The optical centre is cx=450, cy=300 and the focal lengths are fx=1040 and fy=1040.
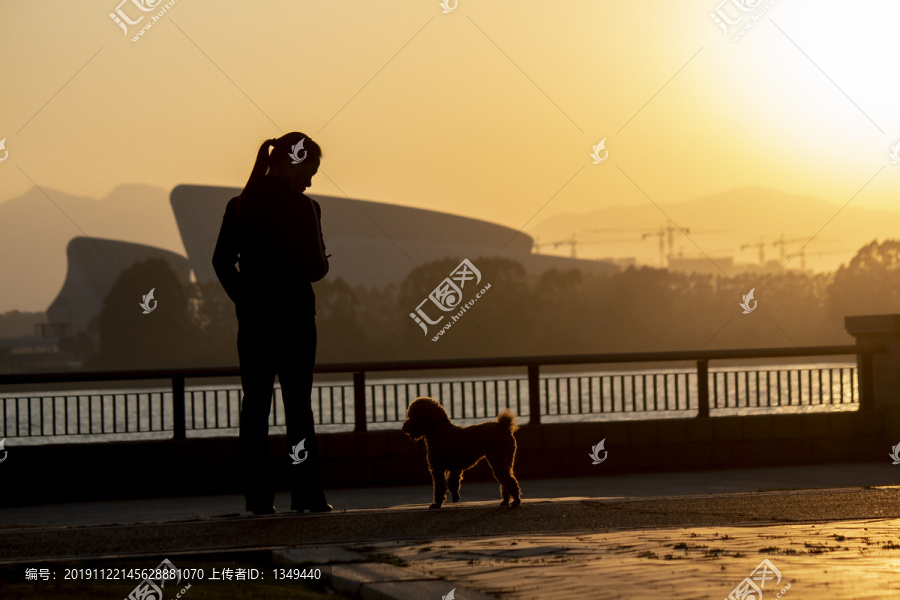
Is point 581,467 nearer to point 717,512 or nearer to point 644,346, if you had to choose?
point 717,512

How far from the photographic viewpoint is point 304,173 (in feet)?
19.4

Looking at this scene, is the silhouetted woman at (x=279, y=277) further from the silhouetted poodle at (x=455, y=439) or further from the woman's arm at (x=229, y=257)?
the silhouetted poodle at (x=455, y=439)

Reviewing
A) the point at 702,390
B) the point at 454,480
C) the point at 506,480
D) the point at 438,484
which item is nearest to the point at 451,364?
the point at 702,390

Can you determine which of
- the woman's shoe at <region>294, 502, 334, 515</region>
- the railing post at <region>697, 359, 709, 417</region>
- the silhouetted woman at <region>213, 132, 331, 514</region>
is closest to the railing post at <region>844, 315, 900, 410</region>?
the railing post at <region>697, 359, 709, 417</region>

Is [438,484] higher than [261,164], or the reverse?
[261,164]

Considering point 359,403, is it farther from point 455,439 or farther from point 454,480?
point 455,439

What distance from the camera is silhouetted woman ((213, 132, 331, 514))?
19.2 ft

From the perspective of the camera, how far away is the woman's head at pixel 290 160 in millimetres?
5855

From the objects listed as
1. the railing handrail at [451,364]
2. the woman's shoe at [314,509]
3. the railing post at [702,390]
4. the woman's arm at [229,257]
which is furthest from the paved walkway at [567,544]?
the railing post at [702,390]

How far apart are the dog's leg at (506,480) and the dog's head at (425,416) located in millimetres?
420

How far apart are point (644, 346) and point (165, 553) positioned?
10536cm

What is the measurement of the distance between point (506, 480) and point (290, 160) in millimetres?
2356

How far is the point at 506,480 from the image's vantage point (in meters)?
6.45

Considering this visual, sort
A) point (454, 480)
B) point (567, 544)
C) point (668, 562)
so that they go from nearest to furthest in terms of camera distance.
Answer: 1. point (668, 562)
2. point (567, 544)
3. point (454, 480)
